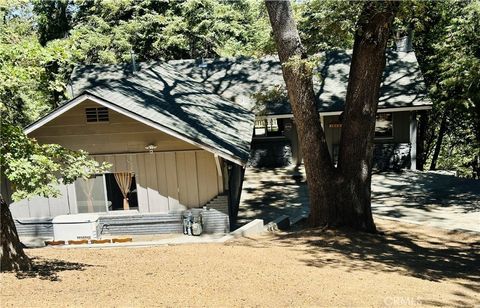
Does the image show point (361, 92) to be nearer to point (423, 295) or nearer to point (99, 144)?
point (423, 295)

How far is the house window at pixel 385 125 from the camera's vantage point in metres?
21.3

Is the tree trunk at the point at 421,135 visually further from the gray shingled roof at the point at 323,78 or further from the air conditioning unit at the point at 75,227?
the air conditioning unit at the point at 75,227

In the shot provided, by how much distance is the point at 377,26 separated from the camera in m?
10.4

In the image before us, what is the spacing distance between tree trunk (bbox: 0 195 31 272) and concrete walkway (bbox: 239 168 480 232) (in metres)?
8.28

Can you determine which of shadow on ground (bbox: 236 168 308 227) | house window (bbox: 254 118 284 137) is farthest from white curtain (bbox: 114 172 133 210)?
house window (bbox: 254 118 284 137)

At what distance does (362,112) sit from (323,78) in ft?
37.4

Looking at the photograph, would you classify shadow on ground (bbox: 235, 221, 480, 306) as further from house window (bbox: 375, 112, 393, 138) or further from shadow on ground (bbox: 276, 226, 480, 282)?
house window (bbox: 375, 112, 393, 138)

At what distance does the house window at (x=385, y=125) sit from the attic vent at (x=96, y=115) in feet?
41.4

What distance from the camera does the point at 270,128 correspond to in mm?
23141

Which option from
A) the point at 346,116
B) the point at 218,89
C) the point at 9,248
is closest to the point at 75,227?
the point at 9,248

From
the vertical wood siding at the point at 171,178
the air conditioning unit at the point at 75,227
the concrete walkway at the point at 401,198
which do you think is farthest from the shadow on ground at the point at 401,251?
the air conditioning unit at the point at 75,227

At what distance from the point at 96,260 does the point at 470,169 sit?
27.4 metres

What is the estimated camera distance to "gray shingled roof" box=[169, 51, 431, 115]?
20859 millimetres

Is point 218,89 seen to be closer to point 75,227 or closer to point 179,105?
point 179,105
